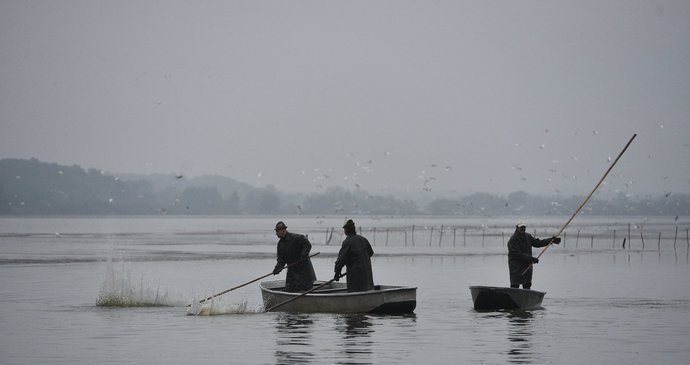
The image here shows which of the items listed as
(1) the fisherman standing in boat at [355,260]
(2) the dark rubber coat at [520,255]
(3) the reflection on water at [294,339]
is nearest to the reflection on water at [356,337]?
(3) the reflection on water at [294,339]

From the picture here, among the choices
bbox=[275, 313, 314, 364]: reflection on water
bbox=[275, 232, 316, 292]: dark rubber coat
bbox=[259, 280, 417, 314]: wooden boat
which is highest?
bbox=[275, 232, 316, 292]: dark rubber coat

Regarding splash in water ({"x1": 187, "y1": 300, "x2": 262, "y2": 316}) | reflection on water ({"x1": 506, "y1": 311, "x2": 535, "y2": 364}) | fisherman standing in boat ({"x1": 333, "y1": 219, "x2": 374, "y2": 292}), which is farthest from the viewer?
splash in water ({"x1": 187, "y1": 300, "x2": 262, "y2": 316})

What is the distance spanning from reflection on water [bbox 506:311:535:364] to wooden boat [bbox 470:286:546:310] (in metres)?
0.22

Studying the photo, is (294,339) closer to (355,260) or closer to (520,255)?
(355,260)

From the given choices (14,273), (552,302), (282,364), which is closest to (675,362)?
(282,364)

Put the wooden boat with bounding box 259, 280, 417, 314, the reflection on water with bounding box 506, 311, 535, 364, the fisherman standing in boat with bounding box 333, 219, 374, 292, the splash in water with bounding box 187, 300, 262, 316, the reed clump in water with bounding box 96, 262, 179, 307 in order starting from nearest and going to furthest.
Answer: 1. the reflection on water with bounding box 506, 311, 535, 364
2. the fisherman standing in boat with bounding box 333, 219, 374, 292
3. the wooden boat with bounding box 259, 280, 417, 314
4. the splash in water with bounding box 187, 300, 262, 316
5. the reed clump in water with bounding box 96, 262, 179, 307

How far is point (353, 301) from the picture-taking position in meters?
24.2

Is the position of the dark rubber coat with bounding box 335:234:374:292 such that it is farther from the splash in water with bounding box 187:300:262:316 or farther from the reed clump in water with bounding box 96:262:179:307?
the reed clump in water with bounding box 96:262:179:307

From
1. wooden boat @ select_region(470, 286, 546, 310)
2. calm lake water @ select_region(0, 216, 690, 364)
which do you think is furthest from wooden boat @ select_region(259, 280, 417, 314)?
wooden boat @ select_region(470, 286, 546, 310)

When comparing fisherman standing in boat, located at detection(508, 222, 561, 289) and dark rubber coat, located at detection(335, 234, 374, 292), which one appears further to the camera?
fisherman standing in boat, located at detection(508, 222, 561, 289)

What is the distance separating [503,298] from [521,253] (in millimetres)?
1084

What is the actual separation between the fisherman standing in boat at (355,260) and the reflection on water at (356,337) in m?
0.70

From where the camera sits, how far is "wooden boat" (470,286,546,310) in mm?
25094

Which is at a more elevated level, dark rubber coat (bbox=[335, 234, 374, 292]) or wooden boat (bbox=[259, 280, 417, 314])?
dark rubber coat (bbox=[335, 234, 374, 292])
